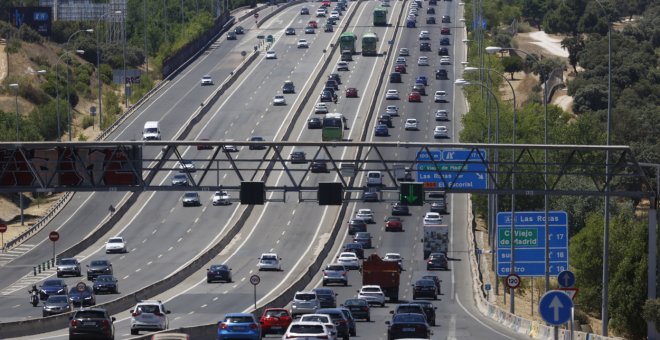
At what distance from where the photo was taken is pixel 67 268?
89312mm

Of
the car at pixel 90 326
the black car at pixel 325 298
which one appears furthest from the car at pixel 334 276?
the car at pixel 90 326

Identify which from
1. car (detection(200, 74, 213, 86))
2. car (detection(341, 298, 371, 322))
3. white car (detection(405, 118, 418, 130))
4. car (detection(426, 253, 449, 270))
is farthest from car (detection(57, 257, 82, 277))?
car (detection(200, 74, 213, 86))

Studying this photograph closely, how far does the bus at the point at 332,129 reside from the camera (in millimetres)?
126000

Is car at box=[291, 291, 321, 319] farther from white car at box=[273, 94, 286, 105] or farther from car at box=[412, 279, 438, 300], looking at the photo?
white car at box=[273, 94, 286, 105]

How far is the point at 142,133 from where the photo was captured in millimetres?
133625

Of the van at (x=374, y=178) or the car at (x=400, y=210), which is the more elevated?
the van at (x=374, y=178)

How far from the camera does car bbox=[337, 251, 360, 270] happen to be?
94062 millimetres

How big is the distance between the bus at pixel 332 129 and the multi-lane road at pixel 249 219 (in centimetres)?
286

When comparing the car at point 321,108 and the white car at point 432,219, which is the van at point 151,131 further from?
the white car at point 432,219

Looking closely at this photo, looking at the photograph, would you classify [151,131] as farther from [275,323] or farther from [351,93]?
[275,323]

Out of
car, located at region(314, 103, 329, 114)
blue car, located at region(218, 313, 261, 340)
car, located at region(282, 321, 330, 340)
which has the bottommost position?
car, located at region(314, 103, 329, 114)

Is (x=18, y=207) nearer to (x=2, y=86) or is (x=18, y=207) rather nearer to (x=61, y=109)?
(x=61, y=109)

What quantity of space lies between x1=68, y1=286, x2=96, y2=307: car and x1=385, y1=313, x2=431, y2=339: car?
22959 millimetres

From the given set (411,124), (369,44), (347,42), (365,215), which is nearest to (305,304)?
(365,215)
